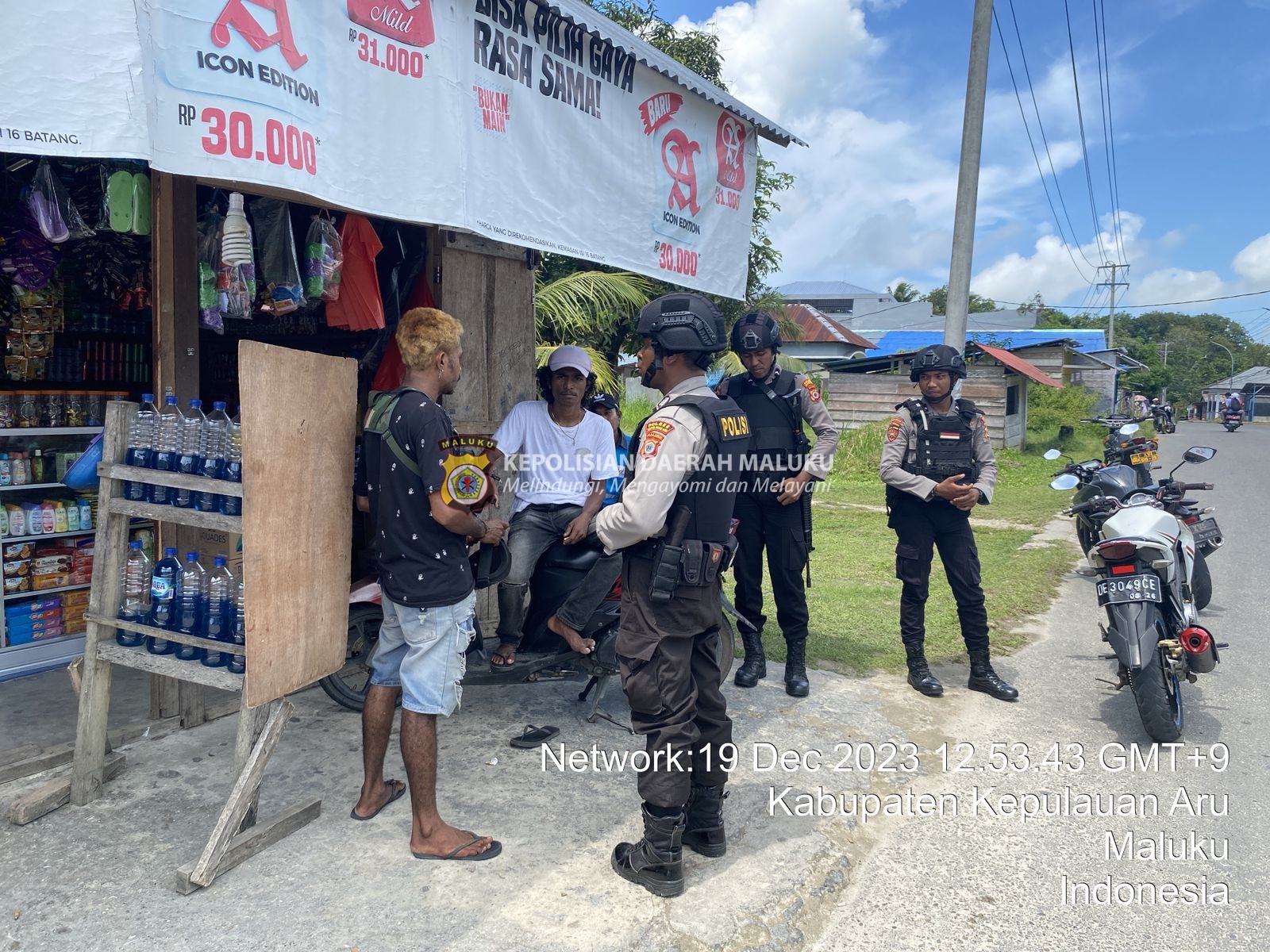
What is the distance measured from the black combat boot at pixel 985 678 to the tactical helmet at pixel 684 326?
9.47ft

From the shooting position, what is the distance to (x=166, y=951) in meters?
2.44

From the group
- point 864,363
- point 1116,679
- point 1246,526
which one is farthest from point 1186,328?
point 1116,679

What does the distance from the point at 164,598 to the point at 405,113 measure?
201 cm

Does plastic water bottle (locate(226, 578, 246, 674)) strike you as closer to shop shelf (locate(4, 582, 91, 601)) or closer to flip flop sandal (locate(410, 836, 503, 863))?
flip flop sandal (locate(410, 836, 503, 863))

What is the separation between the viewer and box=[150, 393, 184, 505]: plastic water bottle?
3014 mm

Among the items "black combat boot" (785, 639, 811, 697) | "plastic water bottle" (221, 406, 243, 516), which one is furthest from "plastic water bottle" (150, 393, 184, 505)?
"black combat boot" (785, 639, 811, 697)

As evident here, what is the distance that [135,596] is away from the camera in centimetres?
316

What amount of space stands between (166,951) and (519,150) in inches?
127

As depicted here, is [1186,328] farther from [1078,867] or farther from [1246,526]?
[1078,867]

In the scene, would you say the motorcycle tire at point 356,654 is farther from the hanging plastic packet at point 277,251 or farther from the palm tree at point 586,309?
the palm tree at point 586,309

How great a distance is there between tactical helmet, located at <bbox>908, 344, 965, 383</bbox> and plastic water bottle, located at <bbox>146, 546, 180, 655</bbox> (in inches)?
148

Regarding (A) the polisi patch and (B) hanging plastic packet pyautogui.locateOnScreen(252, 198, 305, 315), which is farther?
(B) hanging plastic packet pyautogui.locateOnScreen(252, 198, 305, 315)

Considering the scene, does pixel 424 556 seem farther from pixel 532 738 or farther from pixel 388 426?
pixel 532 738

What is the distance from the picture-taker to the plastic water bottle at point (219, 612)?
9.80 ft
